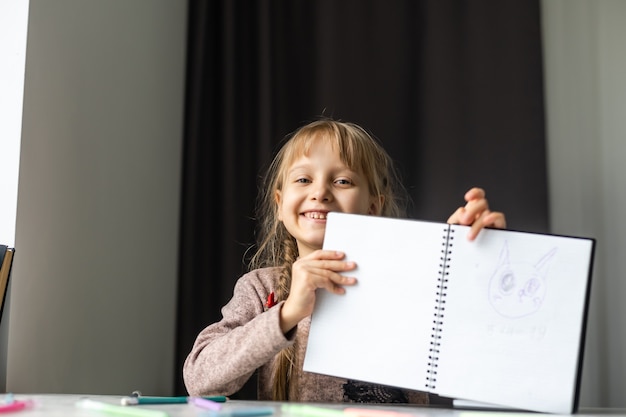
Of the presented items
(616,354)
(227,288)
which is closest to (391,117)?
(227,288)

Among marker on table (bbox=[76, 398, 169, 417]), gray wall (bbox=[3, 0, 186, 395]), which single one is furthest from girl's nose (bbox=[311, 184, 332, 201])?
marker on table (bbox=[76, 398, 169, 417])

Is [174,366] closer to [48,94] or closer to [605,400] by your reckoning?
[48,94]

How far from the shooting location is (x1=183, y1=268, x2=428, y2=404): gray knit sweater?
89 cm

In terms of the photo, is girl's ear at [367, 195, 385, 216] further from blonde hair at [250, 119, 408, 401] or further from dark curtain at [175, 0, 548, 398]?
dark curtain at [175, 0, 548, 398]

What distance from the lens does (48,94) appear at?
106cm

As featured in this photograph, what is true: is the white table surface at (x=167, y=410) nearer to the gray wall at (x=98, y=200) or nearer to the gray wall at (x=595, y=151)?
the gray wall at (x=98, y=200)

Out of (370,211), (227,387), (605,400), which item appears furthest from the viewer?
(605,400)

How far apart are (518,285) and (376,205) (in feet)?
1.59

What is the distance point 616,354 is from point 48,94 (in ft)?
3.84

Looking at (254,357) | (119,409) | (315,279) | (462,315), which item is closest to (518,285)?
(462,315)

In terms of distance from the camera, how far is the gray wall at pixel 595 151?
1397mm

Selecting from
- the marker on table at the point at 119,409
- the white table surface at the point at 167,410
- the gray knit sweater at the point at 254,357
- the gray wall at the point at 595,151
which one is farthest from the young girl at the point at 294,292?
the gray wall at the point at 595,151

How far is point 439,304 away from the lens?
79 centimetres

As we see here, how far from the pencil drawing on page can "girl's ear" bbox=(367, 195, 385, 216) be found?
46cm
